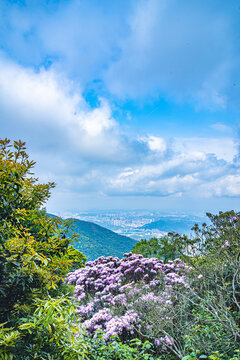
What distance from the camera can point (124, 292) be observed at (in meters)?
6.25

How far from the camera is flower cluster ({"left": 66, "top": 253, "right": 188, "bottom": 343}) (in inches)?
190

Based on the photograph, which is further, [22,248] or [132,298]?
[132,298]

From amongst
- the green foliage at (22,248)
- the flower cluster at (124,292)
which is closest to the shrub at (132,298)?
the flower cluster at (124,292)

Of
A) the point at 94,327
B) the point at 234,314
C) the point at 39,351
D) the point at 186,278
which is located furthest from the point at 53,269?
the point at 186,278

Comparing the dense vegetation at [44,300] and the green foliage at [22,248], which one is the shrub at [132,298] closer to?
the dense vegetation at [44,300]

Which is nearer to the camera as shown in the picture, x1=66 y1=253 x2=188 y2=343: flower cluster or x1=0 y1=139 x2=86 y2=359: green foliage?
x1=0 y1=139 x2=86 y2=359: green foliage

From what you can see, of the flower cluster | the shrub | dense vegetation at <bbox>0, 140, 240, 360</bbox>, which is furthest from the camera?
the flower cluster

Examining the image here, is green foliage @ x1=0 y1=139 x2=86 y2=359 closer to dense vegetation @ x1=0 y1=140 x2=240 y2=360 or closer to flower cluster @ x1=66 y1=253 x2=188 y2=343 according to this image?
dense vegetation @ x1=0 y1=140 x2=240 y2=360

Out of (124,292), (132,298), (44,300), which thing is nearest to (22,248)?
(44,300)

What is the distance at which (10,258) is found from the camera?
2.02 meters

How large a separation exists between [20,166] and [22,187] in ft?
0.95

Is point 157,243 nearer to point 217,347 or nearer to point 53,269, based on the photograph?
point 217,347

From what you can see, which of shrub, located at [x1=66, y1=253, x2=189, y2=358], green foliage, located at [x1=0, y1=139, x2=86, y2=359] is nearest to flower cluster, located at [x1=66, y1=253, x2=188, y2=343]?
shrub, located at [x1=66, y1=253, x2=189, y2=358]

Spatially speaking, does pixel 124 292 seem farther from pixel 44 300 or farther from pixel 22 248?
pixel 22 248
